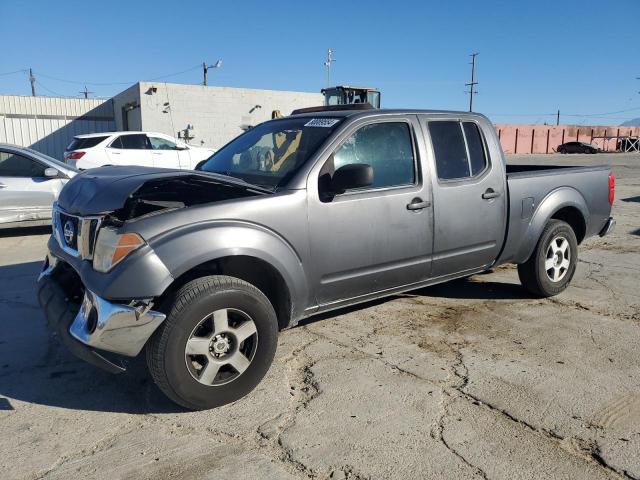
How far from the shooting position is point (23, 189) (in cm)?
870

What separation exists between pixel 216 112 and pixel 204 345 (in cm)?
2318

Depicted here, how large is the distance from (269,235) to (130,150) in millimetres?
11921

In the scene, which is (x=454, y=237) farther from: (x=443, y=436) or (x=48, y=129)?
(x=48, y=129)

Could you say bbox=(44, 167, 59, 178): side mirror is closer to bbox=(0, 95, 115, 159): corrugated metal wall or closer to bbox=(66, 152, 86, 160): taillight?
bbox=(66, 152, 86, 160): taillight

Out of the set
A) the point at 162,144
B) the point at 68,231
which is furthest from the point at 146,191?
the point at 162,144

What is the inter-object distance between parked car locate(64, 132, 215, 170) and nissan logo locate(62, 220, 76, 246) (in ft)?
34.5

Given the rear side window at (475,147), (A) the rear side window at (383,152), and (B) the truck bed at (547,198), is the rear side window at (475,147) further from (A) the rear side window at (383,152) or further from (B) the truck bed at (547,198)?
(A) the rear side window at (383,152)

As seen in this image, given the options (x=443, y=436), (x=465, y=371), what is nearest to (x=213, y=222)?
(x=443, y=436)

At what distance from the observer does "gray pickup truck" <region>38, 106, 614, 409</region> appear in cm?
300

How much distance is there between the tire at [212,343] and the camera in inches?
118

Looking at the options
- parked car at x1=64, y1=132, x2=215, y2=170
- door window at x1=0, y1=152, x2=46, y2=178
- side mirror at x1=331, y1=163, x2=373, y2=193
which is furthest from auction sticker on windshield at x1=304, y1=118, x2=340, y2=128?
parked car at x1=64, y1=132, x2=215, y2=170

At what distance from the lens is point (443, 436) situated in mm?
2928

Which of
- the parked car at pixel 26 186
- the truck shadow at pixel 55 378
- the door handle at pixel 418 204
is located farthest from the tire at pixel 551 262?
the parked car at pixel 26 186

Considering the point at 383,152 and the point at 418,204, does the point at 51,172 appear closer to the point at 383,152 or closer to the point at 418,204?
the point at 383,152
